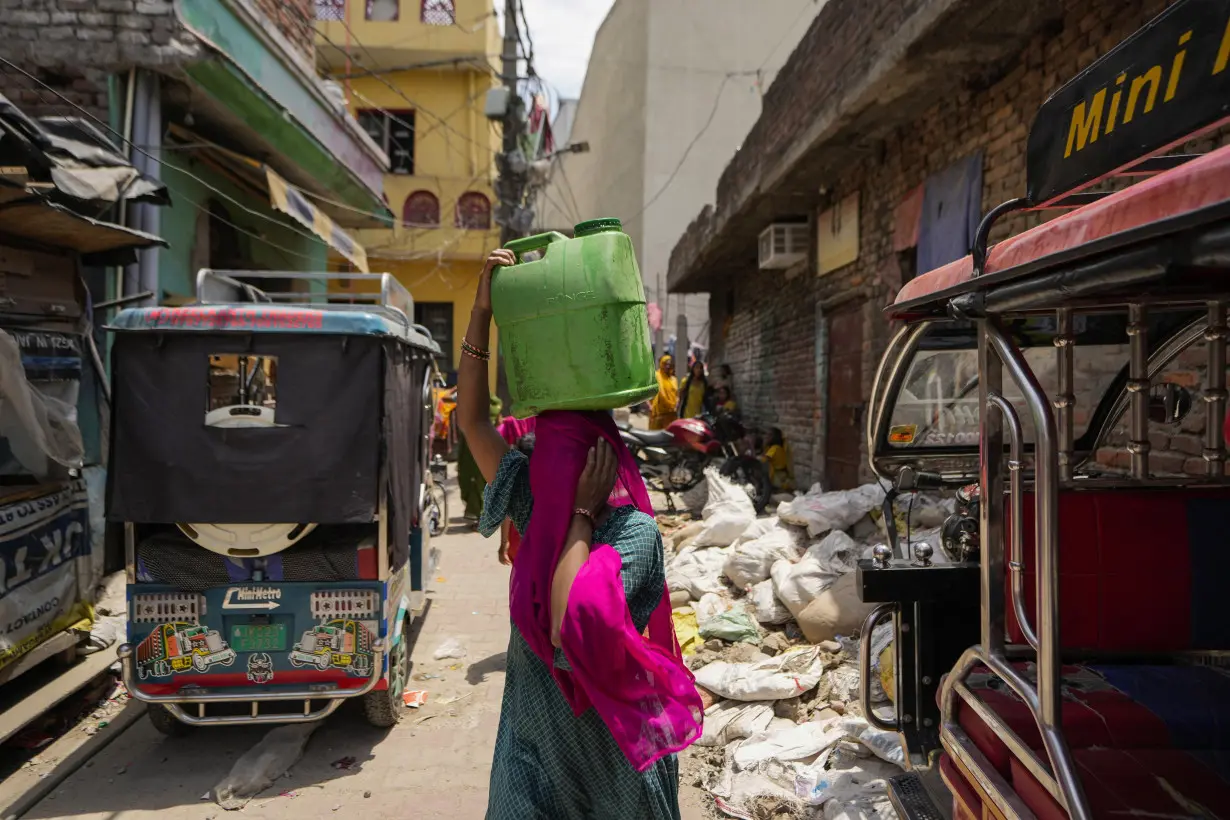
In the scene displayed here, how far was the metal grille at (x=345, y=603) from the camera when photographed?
3836mm

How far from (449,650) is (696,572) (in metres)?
1.97

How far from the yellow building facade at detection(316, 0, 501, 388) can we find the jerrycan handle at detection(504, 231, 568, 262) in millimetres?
18642

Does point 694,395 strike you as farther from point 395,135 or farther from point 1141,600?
point 395,135

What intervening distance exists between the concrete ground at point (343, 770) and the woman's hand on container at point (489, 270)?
7.94 feet

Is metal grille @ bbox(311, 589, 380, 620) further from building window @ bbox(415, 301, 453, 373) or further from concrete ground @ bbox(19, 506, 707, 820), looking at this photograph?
building window @ bbox(415, 301, 453, 373)

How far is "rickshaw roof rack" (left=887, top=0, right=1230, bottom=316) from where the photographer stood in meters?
1.16

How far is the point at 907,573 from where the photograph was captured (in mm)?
2500

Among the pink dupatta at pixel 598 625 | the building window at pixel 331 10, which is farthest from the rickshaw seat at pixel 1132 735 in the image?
the building window at pixel 331 10

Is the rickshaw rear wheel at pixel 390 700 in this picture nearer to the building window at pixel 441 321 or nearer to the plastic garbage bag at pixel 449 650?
the plastic garbage bag at pixel 449 650

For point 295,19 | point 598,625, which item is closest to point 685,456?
point 295,19

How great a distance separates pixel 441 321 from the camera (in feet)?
70.5

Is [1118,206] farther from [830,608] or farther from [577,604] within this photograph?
[830,608]

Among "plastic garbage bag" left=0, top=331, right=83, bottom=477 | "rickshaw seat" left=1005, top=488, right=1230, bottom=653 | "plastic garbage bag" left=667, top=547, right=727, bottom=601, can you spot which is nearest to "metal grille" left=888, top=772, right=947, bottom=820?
"rickshaw seat" left=1005, top=488, right=1230, bottom=653

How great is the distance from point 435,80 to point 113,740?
19.7m
